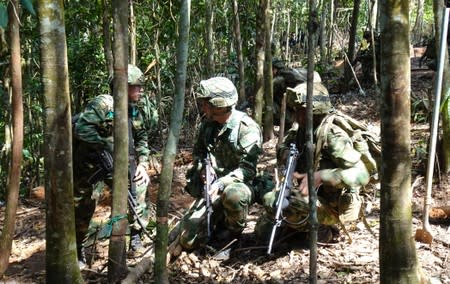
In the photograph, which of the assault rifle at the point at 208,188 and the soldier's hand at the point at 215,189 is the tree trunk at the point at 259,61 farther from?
the soldier's hand at the point at 215,189

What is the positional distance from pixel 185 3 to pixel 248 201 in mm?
2148

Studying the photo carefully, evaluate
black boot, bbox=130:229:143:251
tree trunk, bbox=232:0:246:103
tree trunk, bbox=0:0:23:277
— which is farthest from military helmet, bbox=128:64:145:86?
tree trunk, bbox=232:0:246:103

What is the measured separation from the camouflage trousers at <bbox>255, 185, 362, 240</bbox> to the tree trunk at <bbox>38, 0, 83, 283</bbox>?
196 centimetres

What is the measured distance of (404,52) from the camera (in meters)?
2.65

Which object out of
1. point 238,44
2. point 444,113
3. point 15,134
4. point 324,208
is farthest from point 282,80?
point 15,134

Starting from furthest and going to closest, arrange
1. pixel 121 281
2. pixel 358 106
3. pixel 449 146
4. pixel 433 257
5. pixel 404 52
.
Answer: pixel 358 106, pixel 449 146, pixel 433 257, pixel 121 281, pixel 404 52

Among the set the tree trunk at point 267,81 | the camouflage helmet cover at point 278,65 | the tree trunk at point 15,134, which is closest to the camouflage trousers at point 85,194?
the tree trunk at point 15,134

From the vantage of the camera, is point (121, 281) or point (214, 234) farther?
point (214, 234)

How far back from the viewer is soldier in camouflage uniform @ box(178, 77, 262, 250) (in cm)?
469

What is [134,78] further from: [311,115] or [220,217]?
[311,115]

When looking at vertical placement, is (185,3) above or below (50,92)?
above

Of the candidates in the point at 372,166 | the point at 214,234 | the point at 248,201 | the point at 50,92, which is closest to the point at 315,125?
the point at 372,166

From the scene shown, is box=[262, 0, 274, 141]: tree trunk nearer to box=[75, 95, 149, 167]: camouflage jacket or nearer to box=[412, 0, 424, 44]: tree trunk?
box=[75, 95, 149, 167]: camouflage jacket

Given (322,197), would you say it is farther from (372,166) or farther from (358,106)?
(358,106)
